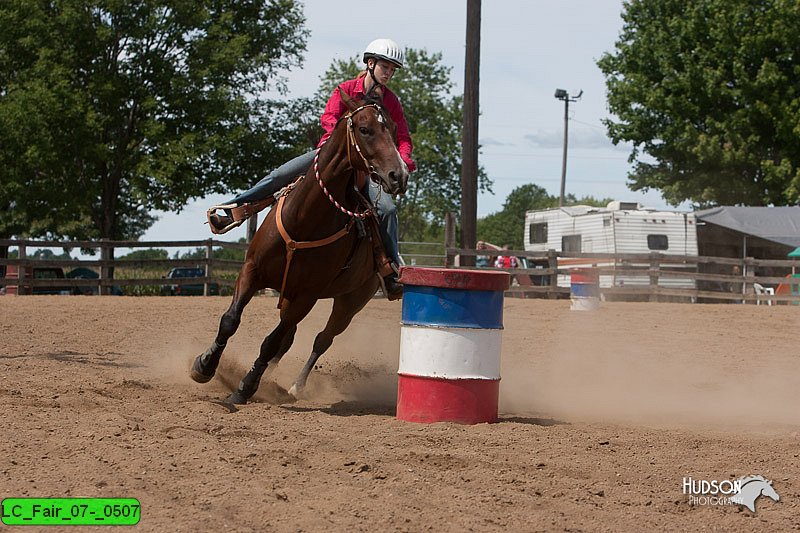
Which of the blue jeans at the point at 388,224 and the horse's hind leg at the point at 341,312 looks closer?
the blue jeans at the point at 388,224

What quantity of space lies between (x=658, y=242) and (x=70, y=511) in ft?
91.2

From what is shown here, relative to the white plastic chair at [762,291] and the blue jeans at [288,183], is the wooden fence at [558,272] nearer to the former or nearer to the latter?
the white plastic chair at [762,291]

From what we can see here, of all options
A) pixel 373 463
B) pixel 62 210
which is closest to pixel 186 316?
pixel 373 463

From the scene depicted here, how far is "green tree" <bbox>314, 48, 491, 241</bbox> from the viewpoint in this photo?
191ft

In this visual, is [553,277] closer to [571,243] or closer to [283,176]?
[571,243]

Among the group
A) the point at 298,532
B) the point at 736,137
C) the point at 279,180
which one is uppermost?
the point at 736,137

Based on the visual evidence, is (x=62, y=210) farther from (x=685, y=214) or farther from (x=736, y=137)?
(x=736, y=137)

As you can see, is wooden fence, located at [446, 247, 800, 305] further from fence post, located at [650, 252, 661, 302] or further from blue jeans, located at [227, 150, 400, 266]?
blue jeans, located at [227, 150, 400, 266]

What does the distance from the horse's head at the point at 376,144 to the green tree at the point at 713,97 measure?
109ft

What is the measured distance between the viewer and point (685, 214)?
30.6m

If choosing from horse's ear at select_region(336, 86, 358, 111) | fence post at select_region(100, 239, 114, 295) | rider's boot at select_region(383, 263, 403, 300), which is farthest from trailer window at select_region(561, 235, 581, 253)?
horse's ear at select_region(336, 86, 358, 111)

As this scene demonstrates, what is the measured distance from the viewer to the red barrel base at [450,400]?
6945 millimetres

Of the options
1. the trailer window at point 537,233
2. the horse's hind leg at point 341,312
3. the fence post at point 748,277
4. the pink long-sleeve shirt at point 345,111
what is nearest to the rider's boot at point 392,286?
the horse's hind leg at point 341,312

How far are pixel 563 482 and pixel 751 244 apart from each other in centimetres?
2837
